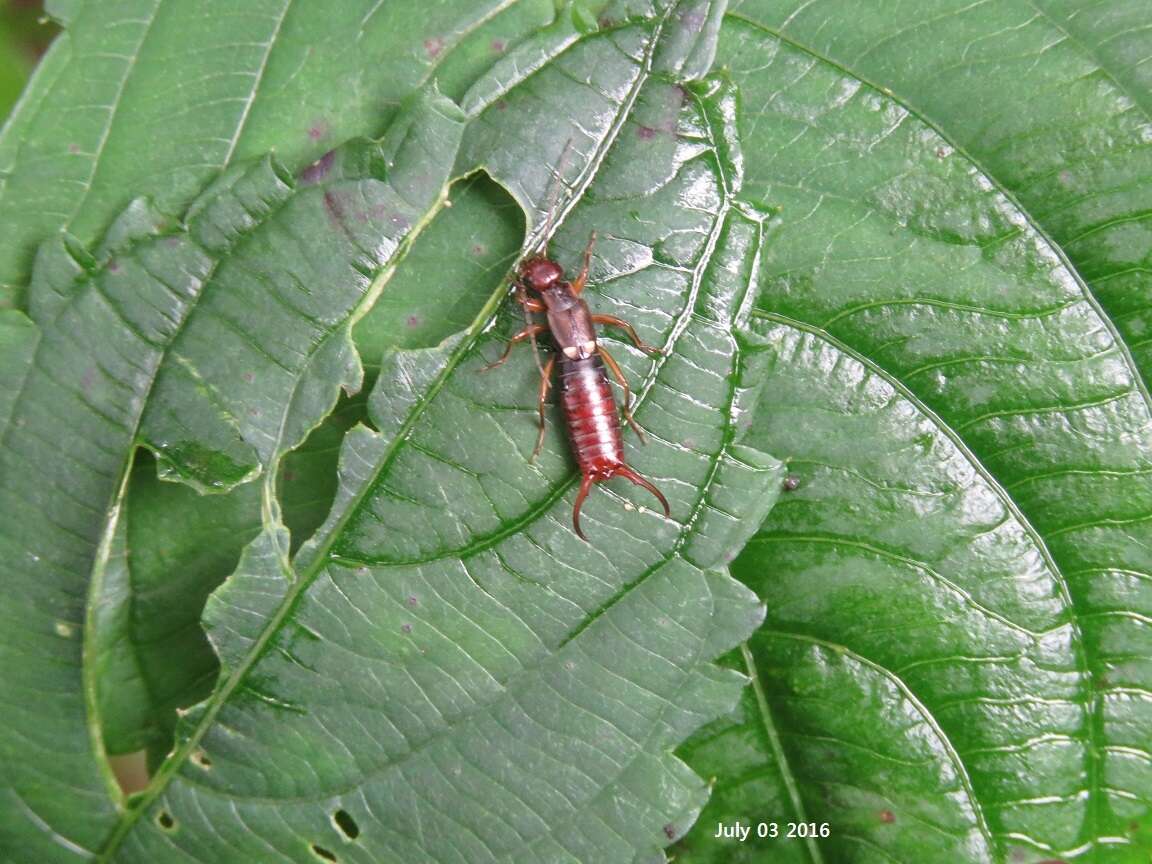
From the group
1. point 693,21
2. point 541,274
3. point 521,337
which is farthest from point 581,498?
point 693,21

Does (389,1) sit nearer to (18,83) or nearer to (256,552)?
(256,552)

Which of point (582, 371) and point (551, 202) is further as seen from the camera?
point (582, 371)

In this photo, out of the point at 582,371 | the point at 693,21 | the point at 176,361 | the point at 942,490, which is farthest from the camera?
the point at 942,490

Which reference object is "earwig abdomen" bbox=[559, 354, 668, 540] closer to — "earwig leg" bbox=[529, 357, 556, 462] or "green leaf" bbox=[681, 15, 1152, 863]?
"earwig leg" bbox=[529, 357, 556, 462]

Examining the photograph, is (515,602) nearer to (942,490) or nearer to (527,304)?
(527,304)

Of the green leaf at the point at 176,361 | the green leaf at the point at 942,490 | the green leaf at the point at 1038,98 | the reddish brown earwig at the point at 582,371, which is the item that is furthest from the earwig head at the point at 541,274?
the green leaf at the point at 1038,98

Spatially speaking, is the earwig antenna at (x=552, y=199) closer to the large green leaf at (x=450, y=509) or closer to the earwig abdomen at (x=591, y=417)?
the large green leaf at (x=450, y=509)

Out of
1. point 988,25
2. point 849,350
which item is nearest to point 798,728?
point 849,350
